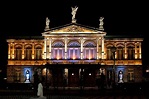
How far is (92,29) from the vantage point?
7144 centimetres

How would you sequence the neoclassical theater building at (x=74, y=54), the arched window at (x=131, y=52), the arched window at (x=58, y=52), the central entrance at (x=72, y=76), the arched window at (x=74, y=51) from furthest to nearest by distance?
the arched window at (x=58, y=52) < the arched window at (x=74, y=51) < the arched window at (x=131, y=52) < the neoclassical theater building at (x=74, y=54) < the central entrance at (x=72, y=76)

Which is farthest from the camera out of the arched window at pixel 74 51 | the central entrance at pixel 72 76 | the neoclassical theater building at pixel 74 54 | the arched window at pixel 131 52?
the arched window at pixel 74 51

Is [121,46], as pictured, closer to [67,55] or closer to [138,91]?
[67,55]

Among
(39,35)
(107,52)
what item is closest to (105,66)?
(107,52)

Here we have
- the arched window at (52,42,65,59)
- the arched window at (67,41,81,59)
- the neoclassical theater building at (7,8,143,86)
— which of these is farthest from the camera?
the arched window at (52,42,65,59)

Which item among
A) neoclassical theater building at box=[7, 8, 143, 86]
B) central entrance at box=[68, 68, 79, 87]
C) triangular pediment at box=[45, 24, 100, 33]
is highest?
triangular pediment at box=[45, 24, 100, 33]

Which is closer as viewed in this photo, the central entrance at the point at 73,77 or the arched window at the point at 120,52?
the central entrance at the point at 73,77

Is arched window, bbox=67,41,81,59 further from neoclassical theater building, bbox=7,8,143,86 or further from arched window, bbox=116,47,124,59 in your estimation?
arched window, bbox=116,47,124,59

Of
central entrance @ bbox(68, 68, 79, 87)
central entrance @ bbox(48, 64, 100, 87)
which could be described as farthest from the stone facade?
central entrance @ bbox(68, 68, 79, 87)

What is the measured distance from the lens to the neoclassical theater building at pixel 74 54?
7150 centimetres

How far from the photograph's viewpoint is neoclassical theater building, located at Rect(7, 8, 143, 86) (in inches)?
2815

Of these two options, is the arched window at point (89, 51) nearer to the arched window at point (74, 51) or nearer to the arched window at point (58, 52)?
the arched window at point (74, 51)

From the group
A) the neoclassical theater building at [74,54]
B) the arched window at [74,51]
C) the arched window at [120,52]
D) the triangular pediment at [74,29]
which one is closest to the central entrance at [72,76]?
the neoclassical theater building at [74,54]

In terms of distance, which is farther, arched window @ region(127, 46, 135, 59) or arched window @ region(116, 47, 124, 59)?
arched window @ region(116, 47, 124, 59)
